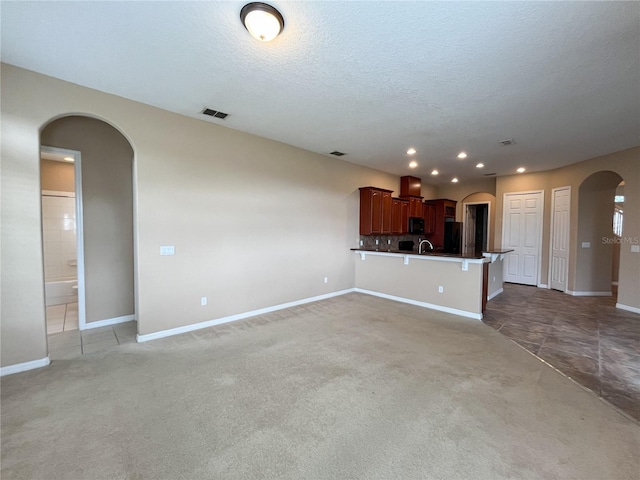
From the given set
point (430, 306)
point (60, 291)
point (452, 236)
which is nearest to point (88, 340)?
point (60, 291)

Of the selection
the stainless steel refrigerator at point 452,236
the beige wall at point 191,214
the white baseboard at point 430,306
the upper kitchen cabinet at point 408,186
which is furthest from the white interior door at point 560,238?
the beige wall at point 191,214

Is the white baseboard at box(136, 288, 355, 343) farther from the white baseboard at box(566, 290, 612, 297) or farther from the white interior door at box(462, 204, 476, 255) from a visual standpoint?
the white interior door at box(462, 204, 476, 255)

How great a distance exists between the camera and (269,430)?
6.35 ft

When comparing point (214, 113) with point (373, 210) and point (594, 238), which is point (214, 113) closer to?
point (373, 210)

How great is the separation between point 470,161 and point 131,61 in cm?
603

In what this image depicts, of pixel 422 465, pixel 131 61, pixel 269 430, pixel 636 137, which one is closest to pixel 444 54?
pixel 131 61

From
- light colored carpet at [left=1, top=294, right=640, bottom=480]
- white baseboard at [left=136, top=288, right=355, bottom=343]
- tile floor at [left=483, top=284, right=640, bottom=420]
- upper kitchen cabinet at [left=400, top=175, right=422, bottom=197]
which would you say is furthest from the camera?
upper kitchen cabinet at [left=400, top=175, right=422, bottom=197]

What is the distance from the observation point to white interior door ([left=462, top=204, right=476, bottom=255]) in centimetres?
875

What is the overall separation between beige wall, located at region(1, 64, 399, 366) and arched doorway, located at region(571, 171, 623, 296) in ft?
17.0

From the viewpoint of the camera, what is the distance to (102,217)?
13.2 ft

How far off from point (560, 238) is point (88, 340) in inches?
365

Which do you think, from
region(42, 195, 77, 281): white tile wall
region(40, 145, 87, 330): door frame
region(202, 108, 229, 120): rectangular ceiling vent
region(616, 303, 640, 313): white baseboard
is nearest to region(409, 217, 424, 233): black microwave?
region(616, 303, 640, 313): white baseboard

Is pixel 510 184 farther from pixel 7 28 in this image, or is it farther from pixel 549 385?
pixel 7 28

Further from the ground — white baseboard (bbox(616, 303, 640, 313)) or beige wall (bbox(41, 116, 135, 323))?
beige wall (bbox(41, 116, 135, 323))
